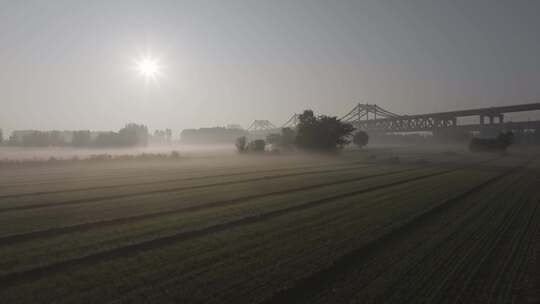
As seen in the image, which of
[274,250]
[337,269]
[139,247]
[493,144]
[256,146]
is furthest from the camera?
[256,146]

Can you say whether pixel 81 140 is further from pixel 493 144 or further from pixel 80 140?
pixel 493 144

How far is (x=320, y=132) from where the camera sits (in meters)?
87.9

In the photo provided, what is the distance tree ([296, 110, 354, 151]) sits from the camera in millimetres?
88000

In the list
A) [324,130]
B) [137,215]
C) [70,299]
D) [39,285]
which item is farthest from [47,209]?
[324,130]

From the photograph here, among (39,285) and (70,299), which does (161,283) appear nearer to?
(70,299)

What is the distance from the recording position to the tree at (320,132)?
88000 millimetres

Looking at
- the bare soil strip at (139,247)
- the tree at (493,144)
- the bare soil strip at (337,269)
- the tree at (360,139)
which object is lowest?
the bare soil strip at (337,269)

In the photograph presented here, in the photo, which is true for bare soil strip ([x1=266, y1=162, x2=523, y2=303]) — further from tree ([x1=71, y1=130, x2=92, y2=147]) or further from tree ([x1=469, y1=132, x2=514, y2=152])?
tree ([x1=71, y1=130, x2=92, y2=147])

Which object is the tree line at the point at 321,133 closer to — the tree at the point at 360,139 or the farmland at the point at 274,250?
the tree at the point at 360,139

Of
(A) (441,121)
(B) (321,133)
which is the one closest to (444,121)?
(A) (441,121)

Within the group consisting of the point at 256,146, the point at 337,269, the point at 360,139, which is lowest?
the point at 337,269

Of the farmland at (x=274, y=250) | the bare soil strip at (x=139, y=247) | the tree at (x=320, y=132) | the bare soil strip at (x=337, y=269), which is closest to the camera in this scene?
the bare soil strip at (x=337, y=269)

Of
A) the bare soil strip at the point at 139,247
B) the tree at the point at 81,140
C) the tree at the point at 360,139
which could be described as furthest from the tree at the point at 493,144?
the tree at the point at 81,140

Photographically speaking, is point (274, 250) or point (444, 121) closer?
point (274, 250)
